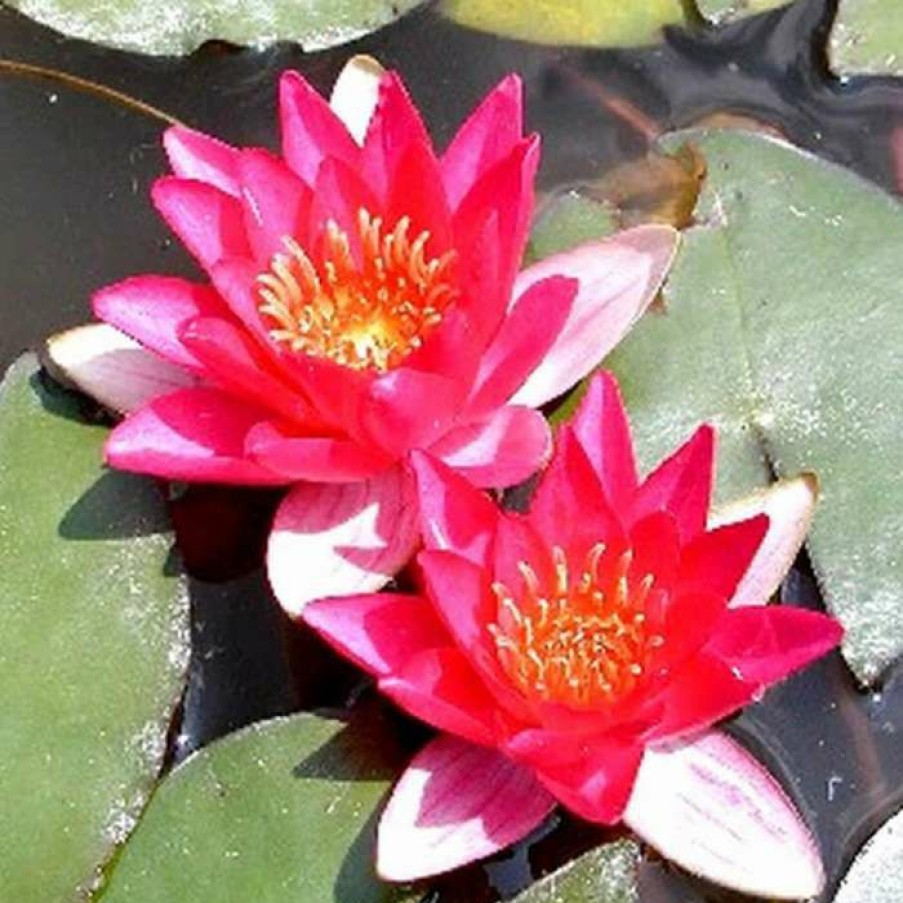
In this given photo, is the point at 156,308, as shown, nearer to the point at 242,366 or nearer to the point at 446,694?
the point at 242,366

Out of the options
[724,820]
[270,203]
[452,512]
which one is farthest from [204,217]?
[724,820]

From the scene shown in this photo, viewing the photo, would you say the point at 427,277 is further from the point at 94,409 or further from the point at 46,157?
the point at 46,157

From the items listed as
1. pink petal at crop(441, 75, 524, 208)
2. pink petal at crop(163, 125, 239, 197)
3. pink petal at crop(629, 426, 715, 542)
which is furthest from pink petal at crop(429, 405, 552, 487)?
pink petal at crop(163, 125, 239, 197)

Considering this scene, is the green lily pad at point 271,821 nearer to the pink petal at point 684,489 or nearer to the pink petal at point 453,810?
the pink petal at point 453,810

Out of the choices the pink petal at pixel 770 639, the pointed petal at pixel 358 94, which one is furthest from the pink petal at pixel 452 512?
the pointed petal at pixel 358 94

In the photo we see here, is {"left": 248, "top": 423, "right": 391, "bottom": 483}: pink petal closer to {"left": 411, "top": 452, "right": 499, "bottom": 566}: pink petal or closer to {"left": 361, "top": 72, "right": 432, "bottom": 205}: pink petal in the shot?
{"left": 411, "top": 452, "right": 499, "bottom": 566}: pink petal
